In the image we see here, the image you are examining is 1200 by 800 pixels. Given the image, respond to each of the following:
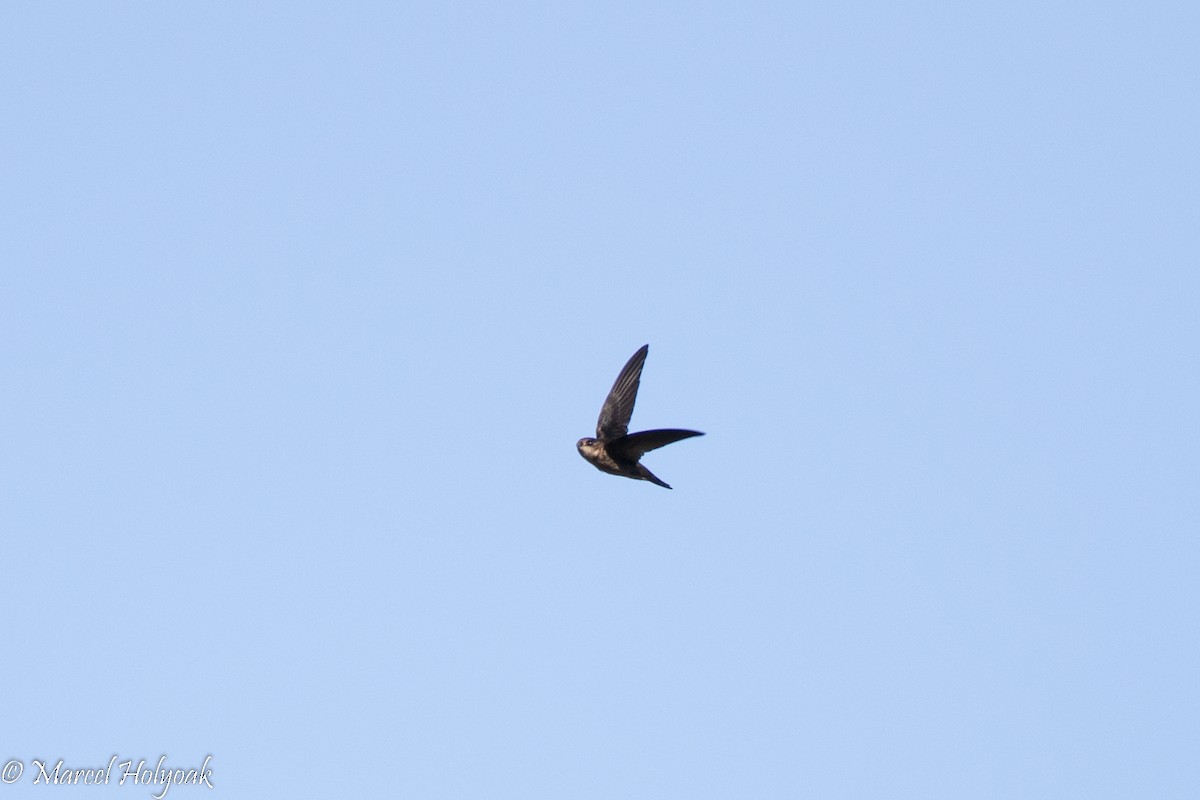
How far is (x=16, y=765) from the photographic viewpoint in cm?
3156

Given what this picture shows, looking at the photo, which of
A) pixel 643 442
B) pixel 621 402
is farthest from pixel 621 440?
pixel 621 402

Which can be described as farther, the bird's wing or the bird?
the bird

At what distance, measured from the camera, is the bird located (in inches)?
1112

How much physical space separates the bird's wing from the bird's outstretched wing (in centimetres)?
33

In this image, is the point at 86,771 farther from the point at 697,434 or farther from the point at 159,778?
the point at 697,434

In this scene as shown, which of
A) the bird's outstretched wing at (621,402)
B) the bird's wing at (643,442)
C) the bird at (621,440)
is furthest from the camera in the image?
the bird's outstretched wing at (621,402)

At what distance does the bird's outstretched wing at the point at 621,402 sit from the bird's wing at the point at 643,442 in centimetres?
33

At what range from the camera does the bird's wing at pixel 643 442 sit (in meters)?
27.4

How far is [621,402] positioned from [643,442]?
4.44ft

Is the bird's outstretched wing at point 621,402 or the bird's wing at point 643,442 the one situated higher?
the bird's outstretched wing at point 621,402

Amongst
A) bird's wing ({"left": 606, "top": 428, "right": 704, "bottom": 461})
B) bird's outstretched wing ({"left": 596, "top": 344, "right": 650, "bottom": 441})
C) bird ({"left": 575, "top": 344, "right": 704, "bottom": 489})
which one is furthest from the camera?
bird's outstretched wing ({"left": 596, "top": 344, "right": 650, "bottom": 441})

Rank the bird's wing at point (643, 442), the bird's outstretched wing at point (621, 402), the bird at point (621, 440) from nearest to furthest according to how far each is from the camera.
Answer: the bird's wing at point (643, 442) < the bird at point (621, 440) < the bird's outstretched wing at point (621, 402)

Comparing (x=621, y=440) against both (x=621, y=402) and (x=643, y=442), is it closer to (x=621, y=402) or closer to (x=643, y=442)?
(x=643, y=442)

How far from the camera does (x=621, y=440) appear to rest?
92.6ft
